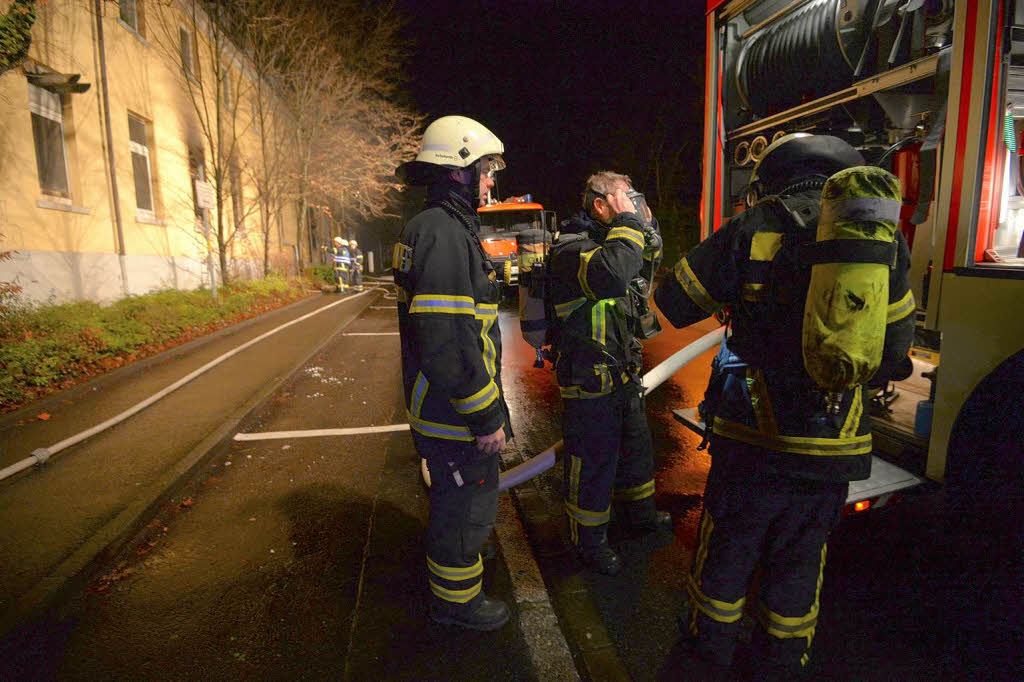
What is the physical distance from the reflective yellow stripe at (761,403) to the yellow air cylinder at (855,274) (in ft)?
1.05

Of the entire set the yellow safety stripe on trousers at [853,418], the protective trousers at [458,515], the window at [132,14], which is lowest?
the protective trousers at [458,515]

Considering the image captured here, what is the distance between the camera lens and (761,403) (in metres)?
1.92

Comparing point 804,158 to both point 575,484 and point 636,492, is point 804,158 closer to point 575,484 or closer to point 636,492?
point 575,484

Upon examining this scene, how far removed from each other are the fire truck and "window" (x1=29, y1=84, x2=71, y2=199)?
447 inches

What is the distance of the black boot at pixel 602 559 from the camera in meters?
2.80

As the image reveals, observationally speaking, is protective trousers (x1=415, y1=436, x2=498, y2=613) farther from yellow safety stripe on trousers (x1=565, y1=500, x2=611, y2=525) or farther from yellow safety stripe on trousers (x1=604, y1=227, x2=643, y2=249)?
yellow safety stripe on trousers (x1=604, y1=227, x2=643, y2=249)

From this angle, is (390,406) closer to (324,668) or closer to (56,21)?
(324,668)

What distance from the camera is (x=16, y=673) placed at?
2.22m

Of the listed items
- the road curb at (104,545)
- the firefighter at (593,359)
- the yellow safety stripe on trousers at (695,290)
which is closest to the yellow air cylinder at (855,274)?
the yellow safety stripe on trousers at (695,290)

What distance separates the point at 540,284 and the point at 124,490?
133 inches

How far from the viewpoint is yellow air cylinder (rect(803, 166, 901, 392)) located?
154 cm

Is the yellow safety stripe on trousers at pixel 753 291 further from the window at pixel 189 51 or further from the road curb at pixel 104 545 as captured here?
the window at pixel 189 51

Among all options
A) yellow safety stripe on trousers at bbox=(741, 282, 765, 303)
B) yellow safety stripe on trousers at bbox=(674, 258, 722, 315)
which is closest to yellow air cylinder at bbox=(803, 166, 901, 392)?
yellow safety stripe on trousers at bbox=(741, 282, 765, 303)

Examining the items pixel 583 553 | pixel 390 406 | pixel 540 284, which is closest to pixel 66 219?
pixel 390 406
